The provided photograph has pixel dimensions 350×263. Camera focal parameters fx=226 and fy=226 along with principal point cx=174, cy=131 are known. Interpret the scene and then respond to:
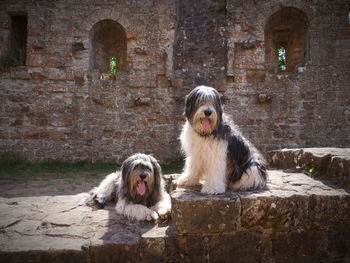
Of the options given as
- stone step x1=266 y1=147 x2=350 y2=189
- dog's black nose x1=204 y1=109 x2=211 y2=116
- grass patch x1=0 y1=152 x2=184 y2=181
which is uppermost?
dog's black nose x1=204 y1=109 x2=211 y2=116

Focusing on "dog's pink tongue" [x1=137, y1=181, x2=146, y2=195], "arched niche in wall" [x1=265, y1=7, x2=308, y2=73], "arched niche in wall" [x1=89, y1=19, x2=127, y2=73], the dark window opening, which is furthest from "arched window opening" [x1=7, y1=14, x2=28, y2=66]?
"arched niche in wall" [x1=265, y1=7, x2=308, y2=73]

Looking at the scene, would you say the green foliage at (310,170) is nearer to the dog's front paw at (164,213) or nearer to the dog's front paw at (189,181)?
the dog's front paw at (189,181)

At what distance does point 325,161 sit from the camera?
125 inches

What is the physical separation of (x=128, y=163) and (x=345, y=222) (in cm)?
256

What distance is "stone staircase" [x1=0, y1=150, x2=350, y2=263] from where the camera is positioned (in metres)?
2.11

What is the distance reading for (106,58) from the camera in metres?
9.22

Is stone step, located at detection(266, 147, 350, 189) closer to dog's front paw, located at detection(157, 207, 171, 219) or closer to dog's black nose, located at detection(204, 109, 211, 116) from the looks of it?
dog's black nose, located at detection(204, 109, 211, 116)

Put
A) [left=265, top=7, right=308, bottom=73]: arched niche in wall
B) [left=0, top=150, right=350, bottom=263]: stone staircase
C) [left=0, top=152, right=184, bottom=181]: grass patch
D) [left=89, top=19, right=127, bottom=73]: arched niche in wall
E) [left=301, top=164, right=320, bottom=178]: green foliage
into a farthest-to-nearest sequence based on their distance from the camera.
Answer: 1. [left=89, top=19, right=127, bottom=73]: arched niche in wall
2. [left=265, top=7, right=308, bottom=73]: arched niche in wall
3. [left=0, top=152, right=184, bottom=181]: grass patch
4. [left=301, top=164, right=320, bottom=178]: green foliage
5. [left=0, top=150, right=350, bottom=263]: stone staircase

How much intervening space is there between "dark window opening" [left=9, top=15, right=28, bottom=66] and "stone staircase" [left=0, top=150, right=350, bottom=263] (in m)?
7.73

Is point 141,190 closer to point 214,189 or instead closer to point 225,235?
point 214,189

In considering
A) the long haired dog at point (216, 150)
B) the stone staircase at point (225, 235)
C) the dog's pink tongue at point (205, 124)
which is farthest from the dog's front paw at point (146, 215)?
the dog's pink tongue at point (205, 124)

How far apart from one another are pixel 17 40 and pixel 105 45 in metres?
3.11

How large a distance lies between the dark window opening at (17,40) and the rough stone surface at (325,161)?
8.90 meters

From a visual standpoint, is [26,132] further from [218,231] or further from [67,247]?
[218,231]
